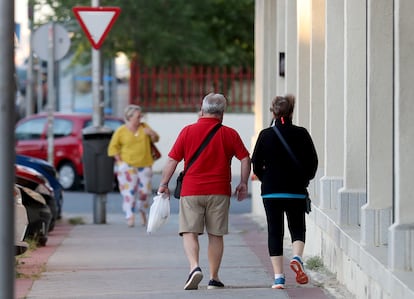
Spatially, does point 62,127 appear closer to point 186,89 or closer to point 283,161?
point 186,89

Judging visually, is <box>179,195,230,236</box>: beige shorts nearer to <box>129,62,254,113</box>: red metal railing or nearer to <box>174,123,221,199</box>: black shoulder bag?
<box>174,123,221,199</box>: black shoulder bag

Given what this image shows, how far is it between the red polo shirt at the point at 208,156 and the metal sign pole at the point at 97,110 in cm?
844

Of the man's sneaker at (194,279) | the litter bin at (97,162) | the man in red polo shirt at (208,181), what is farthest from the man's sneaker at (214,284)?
the litter bin at (97,162)

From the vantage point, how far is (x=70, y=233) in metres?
17.7

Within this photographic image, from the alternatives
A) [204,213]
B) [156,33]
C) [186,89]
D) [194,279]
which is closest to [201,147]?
[204,213]

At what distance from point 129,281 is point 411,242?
4.08 meters

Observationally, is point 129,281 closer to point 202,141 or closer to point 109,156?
point 202,141

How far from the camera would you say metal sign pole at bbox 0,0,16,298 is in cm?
557

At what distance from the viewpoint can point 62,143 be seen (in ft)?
88.7

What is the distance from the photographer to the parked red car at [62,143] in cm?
2698

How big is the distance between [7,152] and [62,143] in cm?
2153

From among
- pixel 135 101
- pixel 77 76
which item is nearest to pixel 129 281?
pixel 135 101

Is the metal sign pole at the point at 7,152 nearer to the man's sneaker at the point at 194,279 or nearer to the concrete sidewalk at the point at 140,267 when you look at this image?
the concrete sidewalk at the point at 140,267

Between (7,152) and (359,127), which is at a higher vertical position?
(7,152)
